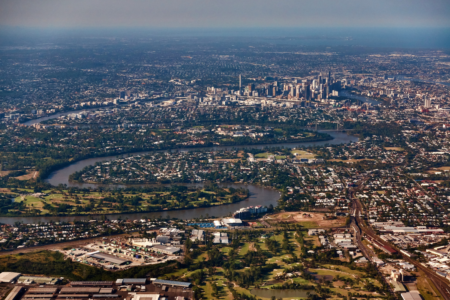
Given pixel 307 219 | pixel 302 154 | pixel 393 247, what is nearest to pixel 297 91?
pixel 302 154

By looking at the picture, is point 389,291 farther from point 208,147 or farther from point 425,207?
point 208,147

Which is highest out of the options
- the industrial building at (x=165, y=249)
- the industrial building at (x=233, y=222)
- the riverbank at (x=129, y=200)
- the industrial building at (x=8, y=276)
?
the industrial building at (x=8, y=276)

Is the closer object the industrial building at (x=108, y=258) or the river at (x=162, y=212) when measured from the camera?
the industrial building at (x=108, y=258)

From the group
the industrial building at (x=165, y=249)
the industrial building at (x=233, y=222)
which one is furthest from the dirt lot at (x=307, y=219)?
the industrial building at (x=165, y=249)

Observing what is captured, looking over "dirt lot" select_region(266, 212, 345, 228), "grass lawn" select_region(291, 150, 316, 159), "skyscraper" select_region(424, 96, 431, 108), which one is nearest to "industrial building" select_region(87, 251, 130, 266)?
"dirt lot" select_region(266, 212, 345, 228)

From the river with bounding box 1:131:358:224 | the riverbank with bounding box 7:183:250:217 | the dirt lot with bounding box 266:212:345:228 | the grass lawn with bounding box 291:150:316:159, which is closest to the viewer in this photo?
the dirt lot with bounding box 266:212:345:228

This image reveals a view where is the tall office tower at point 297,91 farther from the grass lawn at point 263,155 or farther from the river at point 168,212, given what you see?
the river at point 168,212

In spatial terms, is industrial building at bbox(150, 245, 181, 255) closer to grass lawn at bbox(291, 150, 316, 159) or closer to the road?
the road

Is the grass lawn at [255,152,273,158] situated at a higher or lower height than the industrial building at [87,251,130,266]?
→ lower

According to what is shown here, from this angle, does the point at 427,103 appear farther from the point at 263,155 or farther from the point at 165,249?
the point at 165,249
